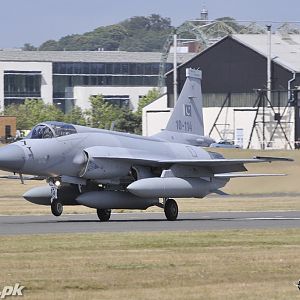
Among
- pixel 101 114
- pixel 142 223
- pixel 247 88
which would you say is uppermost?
pixel 247 88

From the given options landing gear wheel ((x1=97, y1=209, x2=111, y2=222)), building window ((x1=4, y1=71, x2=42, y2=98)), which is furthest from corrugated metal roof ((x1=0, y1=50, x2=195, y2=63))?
landing gear wheel ((x1=97, y1=209, x2=111, y2=222))

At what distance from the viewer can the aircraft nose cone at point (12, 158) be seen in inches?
1054

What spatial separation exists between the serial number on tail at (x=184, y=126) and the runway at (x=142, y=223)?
279 cm

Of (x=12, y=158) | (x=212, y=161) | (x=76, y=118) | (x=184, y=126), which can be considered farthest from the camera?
(x=76, y=118)

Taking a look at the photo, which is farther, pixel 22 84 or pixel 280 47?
pixel 22 84

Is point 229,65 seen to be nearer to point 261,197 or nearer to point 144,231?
point 261,197

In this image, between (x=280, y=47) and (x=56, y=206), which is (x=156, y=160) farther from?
(x=280, y=47)

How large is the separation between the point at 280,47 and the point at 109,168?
62.3 metres

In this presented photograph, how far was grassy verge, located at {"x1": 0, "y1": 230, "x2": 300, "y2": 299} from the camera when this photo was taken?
13.5 m

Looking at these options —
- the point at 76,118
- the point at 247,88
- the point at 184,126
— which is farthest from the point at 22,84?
the point at 184,126

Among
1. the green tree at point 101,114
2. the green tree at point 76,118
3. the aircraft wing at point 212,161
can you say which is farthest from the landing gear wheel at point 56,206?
the green tree at point 101,114

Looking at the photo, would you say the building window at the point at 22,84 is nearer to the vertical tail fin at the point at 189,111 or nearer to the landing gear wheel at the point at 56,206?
the vertical tail fin at the point at 189,111

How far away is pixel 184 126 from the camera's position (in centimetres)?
3481

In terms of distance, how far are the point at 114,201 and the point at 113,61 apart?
11555 centimetres
